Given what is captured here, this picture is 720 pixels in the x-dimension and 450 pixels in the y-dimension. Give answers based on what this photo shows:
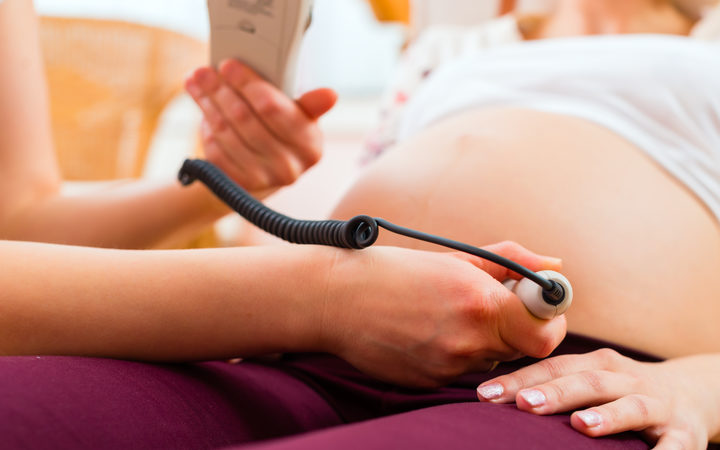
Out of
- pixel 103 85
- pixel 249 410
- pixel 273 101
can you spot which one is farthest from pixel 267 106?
pixel 103 85

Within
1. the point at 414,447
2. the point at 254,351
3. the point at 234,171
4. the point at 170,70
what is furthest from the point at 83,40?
the point at 414,447

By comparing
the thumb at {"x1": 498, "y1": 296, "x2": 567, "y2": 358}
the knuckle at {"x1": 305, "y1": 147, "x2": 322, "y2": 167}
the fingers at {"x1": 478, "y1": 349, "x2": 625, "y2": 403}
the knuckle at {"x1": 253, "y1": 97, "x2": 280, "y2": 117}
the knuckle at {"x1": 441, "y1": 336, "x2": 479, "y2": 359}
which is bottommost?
the fingers at {"x1": 478, "y1": 349, "x2": 625, "y2": 403}

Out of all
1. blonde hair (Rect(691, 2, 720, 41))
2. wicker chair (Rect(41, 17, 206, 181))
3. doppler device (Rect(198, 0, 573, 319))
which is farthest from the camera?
wicker chair (Rect(41, 17, 206, 181))

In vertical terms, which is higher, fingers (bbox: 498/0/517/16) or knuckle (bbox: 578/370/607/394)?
fingers (bbox: 498/0/517/16)

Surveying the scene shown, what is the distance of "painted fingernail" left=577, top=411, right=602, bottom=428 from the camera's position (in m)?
0.52

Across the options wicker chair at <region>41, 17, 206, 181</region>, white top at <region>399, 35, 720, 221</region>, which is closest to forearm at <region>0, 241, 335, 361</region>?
white top at <region>399, 35, 720, 221</region>

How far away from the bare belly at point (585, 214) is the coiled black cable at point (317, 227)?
6.0 inches

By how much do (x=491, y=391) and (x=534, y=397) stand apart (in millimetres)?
38

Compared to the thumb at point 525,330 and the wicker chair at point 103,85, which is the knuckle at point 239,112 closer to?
the thumb at point 525,330

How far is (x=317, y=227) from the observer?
63cm

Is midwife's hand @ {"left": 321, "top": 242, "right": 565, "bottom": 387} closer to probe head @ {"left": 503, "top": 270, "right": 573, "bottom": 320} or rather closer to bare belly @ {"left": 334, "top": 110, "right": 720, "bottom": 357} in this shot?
probe head @ {"left": 503, "top": 270, "right": 573, "bottom": 320}

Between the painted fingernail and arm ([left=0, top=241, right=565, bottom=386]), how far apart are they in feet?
0.21

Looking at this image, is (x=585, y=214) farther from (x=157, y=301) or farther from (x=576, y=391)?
(x=157, y=301)

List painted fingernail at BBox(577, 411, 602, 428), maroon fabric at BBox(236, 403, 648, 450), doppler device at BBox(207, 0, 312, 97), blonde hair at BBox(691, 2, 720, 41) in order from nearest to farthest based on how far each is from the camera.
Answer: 1. maroon fabric at BBox(236, 403, 648, 450)
2. painted fingernail at BBox(577, 411, 602, 428)
3. doppler device at BBox(207, 0, 312, 97)
4. blonde hair at BBox(691, 2, 720, 41)
